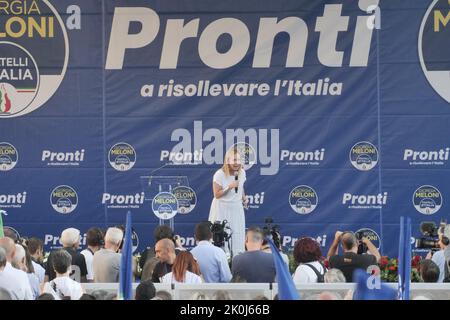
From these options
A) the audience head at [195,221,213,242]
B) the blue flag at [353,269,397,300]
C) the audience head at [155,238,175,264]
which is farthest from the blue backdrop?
the blue flag at [353,269,397,300]

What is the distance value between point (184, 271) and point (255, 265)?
0.68m

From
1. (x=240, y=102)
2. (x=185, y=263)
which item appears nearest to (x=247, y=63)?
(x=240, y=102)

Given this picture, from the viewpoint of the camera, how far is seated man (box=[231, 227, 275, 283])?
8.12m

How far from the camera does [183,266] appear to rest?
774cm

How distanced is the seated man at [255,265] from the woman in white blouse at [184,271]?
45 centimetres

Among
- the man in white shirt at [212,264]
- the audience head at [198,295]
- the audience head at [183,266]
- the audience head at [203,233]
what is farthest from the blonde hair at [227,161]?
the audience head at [198,295]

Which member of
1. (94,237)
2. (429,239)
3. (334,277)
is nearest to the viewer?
(334,277)

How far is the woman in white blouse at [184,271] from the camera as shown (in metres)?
7.71

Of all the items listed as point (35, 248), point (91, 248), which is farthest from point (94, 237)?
point (35, 248)

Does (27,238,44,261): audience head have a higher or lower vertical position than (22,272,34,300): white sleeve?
higher

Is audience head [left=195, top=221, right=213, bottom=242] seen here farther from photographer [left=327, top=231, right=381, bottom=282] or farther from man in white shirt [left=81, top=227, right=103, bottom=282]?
photographer [left=327, top=231, right=381, bottom=282]

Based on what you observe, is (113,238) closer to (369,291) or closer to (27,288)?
(27,288)

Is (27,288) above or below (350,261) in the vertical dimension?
below

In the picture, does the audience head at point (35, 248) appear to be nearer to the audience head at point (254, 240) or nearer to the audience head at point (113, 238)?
the audience head at point (113, 238)
